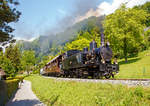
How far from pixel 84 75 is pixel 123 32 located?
21.4 metres

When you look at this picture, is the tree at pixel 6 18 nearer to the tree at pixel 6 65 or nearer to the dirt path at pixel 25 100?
the dirt path at pixel 25 100

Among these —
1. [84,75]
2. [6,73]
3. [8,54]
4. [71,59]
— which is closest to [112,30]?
[71,59]

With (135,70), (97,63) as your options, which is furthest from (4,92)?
(135,70)

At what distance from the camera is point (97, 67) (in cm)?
1373

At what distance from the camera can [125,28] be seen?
106 ft

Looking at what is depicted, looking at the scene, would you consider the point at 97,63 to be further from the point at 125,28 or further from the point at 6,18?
the point at 125,28

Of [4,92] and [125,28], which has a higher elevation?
[125,28]

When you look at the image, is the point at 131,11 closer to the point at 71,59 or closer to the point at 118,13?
the point at 118,13

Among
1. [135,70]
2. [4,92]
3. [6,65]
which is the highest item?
[6,65]

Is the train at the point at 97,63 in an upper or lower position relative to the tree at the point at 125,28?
lower

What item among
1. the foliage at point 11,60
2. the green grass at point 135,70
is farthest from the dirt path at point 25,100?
the foliage at point 11,60

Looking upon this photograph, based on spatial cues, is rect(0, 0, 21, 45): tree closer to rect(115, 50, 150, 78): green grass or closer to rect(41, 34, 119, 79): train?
rect(41, 34, 119, 79): train

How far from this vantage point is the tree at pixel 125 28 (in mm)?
31998

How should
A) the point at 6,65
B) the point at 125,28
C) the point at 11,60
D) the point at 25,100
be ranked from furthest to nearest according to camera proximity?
the point at 11,60, the point at 125,28, the point at 6,65, the point at 25,100
